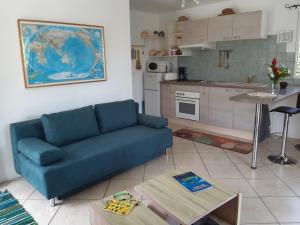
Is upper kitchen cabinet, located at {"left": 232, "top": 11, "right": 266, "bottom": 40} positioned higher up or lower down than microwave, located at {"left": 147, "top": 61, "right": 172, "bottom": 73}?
higher up

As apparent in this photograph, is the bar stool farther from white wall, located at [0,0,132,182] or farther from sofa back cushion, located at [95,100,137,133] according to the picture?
white wall, located at [0,0,132,182]

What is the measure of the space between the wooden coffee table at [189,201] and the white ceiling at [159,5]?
3.69 metres

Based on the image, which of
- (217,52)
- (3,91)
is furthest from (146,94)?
(3,91)

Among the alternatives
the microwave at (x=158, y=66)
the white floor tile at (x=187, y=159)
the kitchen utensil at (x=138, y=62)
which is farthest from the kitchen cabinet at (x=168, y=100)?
the white floor tile at (x=187, y=159)

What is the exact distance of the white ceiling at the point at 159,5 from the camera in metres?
4.61

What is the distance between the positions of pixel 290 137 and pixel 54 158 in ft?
13.0

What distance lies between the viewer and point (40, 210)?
237 centimetres

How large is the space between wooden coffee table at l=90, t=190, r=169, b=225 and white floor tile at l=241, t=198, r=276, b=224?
962 mm

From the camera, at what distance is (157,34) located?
5.62 m

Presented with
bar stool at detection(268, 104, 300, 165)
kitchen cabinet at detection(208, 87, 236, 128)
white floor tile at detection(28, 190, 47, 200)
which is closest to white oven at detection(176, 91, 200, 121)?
kitchen cabinet at detection(208, 87, 236, 128)

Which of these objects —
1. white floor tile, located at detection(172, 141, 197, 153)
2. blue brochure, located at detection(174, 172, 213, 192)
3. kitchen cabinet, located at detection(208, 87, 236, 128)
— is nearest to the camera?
blue brochure, located at detection(174, 172, 213, 192)

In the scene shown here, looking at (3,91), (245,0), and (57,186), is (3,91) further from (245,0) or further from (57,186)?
(245,0)

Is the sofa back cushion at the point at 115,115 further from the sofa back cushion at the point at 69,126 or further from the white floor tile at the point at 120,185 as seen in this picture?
the white floor tile at the point at 120,185

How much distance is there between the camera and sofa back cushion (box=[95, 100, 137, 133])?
340cm
